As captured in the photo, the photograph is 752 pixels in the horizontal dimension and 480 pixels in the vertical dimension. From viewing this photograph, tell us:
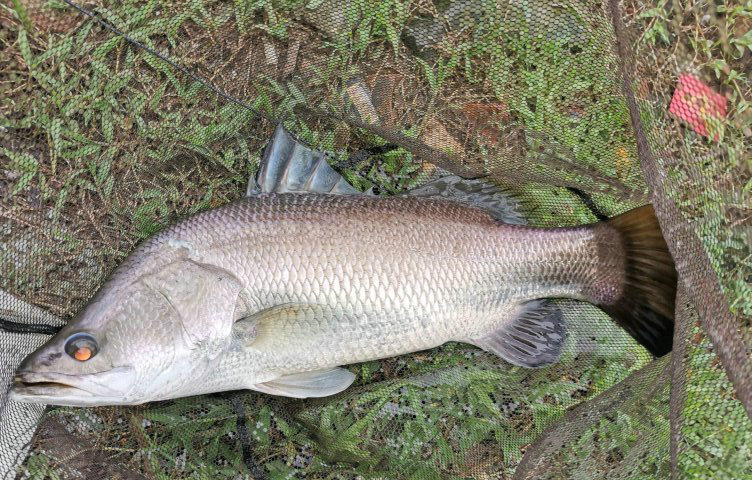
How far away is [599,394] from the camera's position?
2.66 meters

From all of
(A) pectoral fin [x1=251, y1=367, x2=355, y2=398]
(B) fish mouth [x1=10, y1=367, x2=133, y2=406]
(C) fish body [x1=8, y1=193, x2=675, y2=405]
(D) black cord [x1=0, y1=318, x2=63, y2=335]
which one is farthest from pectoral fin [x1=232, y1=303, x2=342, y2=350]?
(D) black cord [x1=0, y1=318, x2=63, y2=335]

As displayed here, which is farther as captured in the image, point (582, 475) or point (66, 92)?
point (66, 92)

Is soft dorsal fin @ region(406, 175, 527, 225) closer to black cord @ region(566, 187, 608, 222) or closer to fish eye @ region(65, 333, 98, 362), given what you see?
black cord @ region(566, 187, 608, 222)

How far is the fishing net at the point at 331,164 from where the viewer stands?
253 centimetres

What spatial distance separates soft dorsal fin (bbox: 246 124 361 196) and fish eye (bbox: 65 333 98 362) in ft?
2.81

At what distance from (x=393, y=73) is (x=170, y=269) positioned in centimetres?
134

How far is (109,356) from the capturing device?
2223 millimetres

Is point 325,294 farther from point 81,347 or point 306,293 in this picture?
point 81,347

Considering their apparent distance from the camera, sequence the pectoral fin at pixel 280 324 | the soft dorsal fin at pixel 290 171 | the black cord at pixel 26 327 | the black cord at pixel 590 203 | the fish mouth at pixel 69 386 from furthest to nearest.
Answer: the black cord at pixel 590 203
the soft dorsal fin at pixel 290 171
the black cord at pixel 26 327
the pectoral fin at pixel 280 324
the fish mouth at pixel 69 386

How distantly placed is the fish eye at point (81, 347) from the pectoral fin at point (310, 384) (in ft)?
2.11

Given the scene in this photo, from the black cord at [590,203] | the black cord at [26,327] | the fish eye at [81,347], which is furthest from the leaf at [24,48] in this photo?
the black cord at [590,203]

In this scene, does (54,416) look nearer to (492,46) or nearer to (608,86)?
(492,46)

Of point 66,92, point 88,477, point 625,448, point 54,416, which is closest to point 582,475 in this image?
point 625,448

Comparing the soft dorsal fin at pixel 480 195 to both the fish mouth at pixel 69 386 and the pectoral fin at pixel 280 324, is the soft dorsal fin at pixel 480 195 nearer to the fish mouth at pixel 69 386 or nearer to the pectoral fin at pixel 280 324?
the pectoral fin at pixel 280 324
